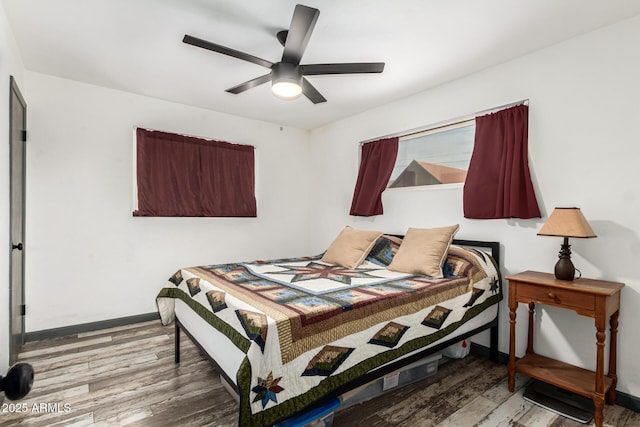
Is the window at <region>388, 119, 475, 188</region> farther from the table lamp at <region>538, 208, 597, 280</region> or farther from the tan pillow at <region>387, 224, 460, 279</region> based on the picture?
the table lamp at <region>538, 208, 597, 280</region>

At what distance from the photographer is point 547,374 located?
7.07ft

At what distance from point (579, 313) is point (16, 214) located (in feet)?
13.6

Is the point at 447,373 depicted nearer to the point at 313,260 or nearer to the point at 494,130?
the point at 313,260

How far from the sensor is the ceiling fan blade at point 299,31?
5.46 feet

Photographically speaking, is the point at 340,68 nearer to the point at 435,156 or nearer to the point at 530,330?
the point at 435,156

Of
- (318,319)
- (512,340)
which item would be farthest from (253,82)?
(512,340)

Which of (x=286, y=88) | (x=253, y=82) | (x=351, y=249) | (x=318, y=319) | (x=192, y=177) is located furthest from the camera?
(x=192, y=177)

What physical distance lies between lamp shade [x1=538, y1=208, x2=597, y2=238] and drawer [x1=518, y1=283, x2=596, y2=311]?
355 mm

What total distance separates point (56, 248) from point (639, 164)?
4.76 m

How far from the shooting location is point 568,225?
2047 mm

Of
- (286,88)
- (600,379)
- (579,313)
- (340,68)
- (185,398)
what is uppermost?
(340,68)

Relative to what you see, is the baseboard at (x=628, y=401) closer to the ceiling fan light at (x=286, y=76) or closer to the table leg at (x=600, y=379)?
the table leg at (x=600, y=379)

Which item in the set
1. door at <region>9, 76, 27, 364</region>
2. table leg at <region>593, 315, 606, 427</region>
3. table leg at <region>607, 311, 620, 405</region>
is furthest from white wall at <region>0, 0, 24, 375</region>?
table leg at <region>607, 311, 620, 405</region>

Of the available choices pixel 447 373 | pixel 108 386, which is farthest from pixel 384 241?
pixel 108 386
